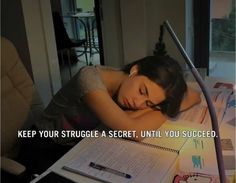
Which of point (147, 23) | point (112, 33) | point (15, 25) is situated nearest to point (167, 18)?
point (147, 23)

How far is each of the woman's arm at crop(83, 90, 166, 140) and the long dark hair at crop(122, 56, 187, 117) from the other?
11cm

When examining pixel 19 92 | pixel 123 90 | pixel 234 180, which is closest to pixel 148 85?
pixel 123 90

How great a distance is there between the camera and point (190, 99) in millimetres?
1350

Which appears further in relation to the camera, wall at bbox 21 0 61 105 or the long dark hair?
wall at bbox 21 0 61 105

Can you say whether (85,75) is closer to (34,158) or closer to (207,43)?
(34,158)

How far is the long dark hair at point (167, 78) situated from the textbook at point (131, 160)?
16cm

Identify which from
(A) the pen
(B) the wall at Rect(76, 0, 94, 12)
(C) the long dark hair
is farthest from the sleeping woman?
(B) the wall at Rect(76, 0, 94, 12)

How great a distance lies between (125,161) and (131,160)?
18mm

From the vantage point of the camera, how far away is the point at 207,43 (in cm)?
269

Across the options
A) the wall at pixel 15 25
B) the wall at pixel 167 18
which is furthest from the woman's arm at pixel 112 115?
the wall at pixel 167 18

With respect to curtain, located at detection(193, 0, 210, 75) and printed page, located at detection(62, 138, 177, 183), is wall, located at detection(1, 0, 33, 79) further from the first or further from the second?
curtain, located at detection(193, 0, 210, 75)

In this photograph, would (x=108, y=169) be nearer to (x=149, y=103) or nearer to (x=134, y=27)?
(x=149, y=103)

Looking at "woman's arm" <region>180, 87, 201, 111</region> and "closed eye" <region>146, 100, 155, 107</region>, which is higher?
"closed eye" <region>146, 100, 155, 107</region>

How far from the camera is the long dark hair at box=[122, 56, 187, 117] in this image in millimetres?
1159
